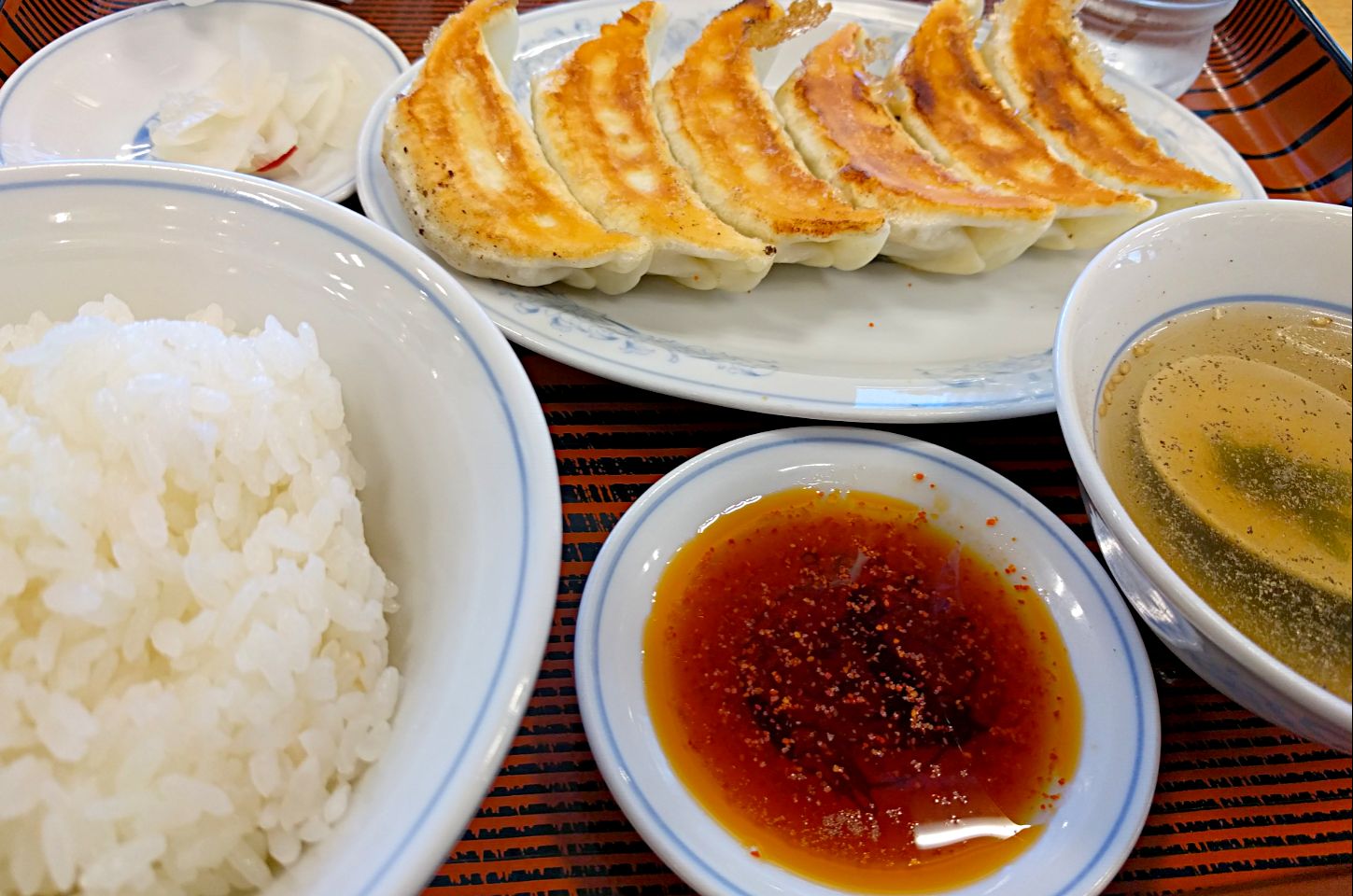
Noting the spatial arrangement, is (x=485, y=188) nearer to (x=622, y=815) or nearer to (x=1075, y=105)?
(x=622, y=815)

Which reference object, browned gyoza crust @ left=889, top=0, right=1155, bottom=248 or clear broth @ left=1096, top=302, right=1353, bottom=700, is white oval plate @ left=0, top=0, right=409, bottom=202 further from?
clear broth @ left=1096, top=302, right=1353, bottom=700

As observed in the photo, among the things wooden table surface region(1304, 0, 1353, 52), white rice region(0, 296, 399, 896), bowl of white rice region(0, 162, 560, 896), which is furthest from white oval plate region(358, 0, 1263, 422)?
wooden table surface region(1304, 0, 1353, 52)

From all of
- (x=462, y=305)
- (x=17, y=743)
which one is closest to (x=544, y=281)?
(x=462, y=305)

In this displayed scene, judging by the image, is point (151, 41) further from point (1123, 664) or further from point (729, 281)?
point (1123, 664)

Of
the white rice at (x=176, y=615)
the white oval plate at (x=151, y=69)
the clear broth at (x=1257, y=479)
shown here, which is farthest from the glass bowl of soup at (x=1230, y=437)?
the white oval plate at (x=151, y=69)

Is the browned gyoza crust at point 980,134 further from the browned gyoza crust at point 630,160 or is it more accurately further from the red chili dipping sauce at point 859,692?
the red chili dipping sauce at point 859,692
